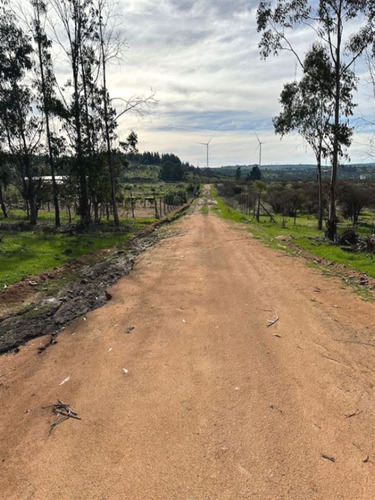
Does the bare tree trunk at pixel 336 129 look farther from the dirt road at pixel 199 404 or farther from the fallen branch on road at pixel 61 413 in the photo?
the fallen branch on road at pixel 61 413

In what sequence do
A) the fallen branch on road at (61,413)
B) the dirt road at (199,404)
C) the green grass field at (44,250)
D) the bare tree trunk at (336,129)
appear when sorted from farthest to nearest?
1. the bare tree trunk at (336,129)
2. the green grass field at (44,250)
3. the fallen branch on road at (61,413)
4. the dirt road at (199,404)

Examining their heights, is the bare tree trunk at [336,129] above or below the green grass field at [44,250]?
above

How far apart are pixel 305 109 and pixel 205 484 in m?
29.8

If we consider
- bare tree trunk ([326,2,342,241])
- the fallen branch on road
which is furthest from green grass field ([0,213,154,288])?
bare tree trunk ([326,2,342,241])

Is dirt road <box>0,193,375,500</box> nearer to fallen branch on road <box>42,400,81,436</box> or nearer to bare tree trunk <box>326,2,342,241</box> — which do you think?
fallen branch on road <box>42,400,81,436</box>

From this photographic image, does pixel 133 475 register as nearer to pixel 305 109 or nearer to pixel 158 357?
pixel 158 357

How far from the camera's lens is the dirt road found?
368 cm

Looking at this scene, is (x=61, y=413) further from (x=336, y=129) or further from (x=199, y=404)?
(x=336, y=129)

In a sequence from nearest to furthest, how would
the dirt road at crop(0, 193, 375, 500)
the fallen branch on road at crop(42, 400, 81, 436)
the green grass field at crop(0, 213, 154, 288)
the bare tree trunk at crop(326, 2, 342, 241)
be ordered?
the dirt road at crop(0, 193, 375, 500) → the fallen branch on road at crop(42, 400, 81, 436) → the green grass field at crop(0, 213, 154, 288) → the bare tree trunk at crop(326, 2, 342, 241)

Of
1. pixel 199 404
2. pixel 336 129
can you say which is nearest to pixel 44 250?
pixel 199 404

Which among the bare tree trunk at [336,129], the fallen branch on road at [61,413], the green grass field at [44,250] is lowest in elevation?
the fallen branch on road at [61,413]

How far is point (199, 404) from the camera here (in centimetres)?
489

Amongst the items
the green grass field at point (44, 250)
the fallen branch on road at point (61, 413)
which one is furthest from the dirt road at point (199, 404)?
the green grass field at point (44, 250)

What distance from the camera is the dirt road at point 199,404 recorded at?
145 inches
